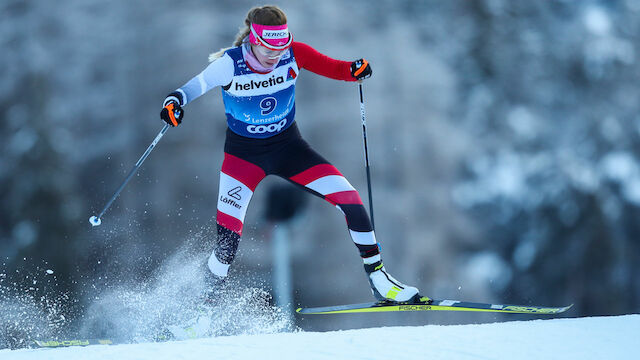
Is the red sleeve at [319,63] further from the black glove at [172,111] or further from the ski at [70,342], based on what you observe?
the ski at [70,342]

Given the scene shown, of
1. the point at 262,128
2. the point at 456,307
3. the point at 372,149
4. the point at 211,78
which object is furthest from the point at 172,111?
the point at 372,149

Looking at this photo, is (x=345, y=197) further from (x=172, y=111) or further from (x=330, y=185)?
(x=172, y=111)

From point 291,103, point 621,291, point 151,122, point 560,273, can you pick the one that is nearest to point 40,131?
point 151,122

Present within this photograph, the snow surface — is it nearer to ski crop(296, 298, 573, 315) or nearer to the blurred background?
ski crop(296, 298, 573, 315)

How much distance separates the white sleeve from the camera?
2.35 m

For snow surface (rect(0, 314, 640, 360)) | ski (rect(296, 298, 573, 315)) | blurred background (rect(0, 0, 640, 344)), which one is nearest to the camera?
snow surface (rect(0, 314, 640, 360))

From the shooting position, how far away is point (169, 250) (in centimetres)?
389

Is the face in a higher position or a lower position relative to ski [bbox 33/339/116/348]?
higher

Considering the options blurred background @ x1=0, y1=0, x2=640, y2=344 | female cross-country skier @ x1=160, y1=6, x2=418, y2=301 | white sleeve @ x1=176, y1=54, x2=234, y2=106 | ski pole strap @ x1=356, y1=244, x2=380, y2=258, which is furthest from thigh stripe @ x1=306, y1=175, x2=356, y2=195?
blurred background @ x1=0, y1=0, x2=640, y2=344

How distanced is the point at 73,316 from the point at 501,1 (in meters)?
4.13

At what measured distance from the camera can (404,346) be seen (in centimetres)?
203

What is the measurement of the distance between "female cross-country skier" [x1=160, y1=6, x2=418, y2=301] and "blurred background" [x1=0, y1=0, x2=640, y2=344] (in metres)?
1.32

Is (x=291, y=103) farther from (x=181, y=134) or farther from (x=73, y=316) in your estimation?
(x=73, y=316)

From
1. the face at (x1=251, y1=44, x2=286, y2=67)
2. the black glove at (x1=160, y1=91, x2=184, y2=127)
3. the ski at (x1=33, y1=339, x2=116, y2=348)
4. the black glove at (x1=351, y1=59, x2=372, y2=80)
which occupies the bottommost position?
the ski at (x1=33, y1=339, x2=116, y2=348)
